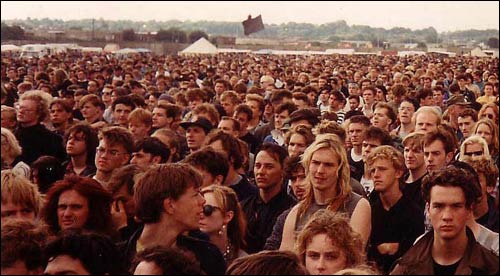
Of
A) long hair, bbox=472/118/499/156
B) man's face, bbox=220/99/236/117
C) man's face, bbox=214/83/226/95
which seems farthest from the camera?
man's face, bbox=214/83/226/95

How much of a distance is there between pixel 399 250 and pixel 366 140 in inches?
87.7

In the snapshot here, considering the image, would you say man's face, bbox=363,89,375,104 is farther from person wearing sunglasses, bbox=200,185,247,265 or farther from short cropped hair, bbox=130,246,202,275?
short cropped hair, bbox=130,246,202,275

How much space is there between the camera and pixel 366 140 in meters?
6.93

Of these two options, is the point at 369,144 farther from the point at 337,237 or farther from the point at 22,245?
the point at 22,245

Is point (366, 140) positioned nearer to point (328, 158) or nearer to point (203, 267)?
point (328, 158)

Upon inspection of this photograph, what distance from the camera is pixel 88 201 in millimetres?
4418

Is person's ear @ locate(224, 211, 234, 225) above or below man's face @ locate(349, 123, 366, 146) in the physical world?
below

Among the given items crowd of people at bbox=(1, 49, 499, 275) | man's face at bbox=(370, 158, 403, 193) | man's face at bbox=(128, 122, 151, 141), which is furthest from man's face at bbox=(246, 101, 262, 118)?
man's face at bbox=(370, 158, 403, 193)

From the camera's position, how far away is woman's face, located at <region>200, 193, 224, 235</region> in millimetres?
4691

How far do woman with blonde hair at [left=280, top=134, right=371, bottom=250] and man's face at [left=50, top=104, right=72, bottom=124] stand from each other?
4.40 m

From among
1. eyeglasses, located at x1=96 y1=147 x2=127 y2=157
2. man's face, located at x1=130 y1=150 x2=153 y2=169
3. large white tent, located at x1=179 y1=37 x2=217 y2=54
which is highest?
large white tent, located at x1=179 y1=37 x2=217 y2=54

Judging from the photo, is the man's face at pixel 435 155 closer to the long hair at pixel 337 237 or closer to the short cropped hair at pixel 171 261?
the long hair at pixel 337 237

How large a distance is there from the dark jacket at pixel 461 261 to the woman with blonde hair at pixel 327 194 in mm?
763

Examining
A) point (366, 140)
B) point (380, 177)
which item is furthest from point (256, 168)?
point (366, 140)
